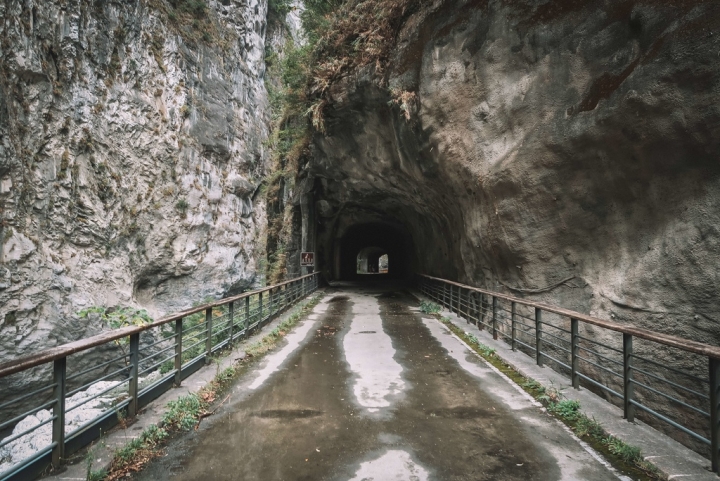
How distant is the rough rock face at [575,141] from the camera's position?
6.41m

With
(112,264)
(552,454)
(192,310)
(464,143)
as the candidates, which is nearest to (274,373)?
(192,310)

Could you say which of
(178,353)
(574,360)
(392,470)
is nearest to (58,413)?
(178,353)

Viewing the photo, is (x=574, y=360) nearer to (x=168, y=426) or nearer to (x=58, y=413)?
(x=168, y=426)

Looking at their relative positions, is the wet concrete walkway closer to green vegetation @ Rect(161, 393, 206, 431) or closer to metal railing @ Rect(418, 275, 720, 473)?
green vegetation @ Rect(161, 393, 206, 431)

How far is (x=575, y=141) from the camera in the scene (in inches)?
320

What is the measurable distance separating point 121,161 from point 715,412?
19.0 metres

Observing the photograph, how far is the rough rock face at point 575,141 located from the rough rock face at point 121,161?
948 cm

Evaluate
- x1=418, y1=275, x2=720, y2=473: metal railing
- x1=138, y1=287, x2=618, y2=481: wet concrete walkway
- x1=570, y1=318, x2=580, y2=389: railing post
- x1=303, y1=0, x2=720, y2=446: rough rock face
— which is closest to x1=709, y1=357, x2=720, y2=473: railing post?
x1=418, y1=275, x2=720, y2=473: metal railing

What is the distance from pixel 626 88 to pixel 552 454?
657cm

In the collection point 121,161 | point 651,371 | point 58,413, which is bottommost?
point 651,371

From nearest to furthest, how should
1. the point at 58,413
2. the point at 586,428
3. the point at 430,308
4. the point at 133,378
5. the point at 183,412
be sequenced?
the point at 58,413 → the point at 586,428 → the point at 133,378 → the point at 183,412 → the point at 430,308

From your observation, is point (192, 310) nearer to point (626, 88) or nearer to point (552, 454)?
point (552, 454)

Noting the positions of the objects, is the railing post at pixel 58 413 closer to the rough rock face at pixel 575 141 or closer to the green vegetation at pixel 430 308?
the rough rock face at pixel 575 141

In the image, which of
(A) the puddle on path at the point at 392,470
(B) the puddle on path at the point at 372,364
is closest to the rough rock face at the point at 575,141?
(B) the puddle on path at the point at 372,364
